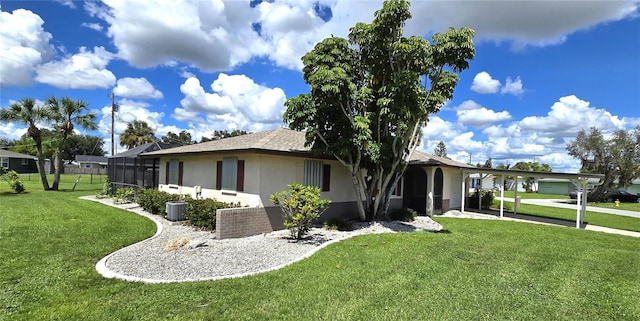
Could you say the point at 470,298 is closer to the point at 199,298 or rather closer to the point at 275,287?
the point at 275,287

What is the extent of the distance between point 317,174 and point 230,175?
338cm

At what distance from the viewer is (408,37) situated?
10.9 meters

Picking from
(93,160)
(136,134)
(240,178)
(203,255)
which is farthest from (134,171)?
(93,160)

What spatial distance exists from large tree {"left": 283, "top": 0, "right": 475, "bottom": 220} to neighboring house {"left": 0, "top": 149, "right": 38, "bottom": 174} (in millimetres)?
56855

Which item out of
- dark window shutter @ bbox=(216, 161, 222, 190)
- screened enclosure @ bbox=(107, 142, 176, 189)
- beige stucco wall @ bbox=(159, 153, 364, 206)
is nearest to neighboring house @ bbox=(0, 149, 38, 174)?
screened enclosure @ bbox=(107, 142, 176, 189)

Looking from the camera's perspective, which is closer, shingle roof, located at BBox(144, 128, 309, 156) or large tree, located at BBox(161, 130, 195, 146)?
shingle roof, located at BBox(144, 128, 309, 156)

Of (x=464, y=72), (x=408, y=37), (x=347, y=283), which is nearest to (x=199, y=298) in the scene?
(x=347, y=283)

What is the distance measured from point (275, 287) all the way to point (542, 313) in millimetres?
4248

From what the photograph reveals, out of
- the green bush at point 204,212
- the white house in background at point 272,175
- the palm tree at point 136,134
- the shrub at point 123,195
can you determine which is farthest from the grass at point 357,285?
the palm tree at point 136,134

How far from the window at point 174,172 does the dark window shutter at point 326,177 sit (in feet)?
23.4

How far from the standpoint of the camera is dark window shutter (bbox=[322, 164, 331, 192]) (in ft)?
43.6

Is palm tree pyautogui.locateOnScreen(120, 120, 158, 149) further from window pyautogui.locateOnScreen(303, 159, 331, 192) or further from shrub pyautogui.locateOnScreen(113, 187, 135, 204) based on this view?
window pyautogui.locateOnScreen(303, 159, 331, 192)

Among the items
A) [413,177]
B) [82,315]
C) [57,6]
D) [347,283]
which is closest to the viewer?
[82,315]

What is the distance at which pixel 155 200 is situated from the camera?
46.7 feet
